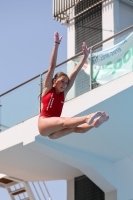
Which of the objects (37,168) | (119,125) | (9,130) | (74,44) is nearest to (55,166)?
(37,168)

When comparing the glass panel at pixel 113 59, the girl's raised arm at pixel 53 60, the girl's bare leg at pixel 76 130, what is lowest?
the girl's bare leg at pixel 76 130

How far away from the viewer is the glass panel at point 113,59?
14398mm

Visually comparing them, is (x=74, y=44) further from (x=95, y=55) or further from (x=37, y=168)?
(x=95, y=55)

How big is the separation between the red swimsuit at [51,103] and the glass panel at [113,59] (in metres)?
3.77

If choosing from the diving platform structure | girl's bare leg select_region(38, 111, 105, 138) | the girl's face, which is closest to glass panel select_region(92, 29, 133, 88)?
the diving platform structure

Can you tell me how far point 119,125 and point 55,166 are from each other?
11.4 feet

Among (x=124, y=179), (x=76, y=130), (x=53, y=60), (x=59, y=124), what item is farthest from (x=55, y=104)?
(x=124, y=179)

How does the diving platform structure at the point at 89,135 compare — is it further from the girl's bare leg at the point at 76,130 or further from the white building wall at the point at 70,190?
the girl's bare leg at the point at 76,130

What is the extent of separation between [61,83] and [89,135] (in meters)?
5.09

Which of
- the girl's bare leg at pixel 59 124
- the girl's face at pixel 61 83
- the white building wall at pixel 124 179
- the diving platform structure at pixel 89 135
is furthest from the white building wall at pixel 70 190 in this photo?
the girl's face at pixel 61 83

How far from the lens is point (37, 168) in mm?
18547

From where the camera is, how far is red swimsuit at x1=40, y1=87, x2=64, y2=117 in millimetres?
10844

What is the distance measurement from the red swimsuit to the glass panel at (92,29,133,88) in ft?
12.4

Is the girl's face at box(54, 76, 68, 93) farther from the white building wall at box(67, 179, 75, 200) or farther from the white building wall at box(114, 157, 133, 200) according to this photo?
the white building wall at box(67, 179, 75, 200)
